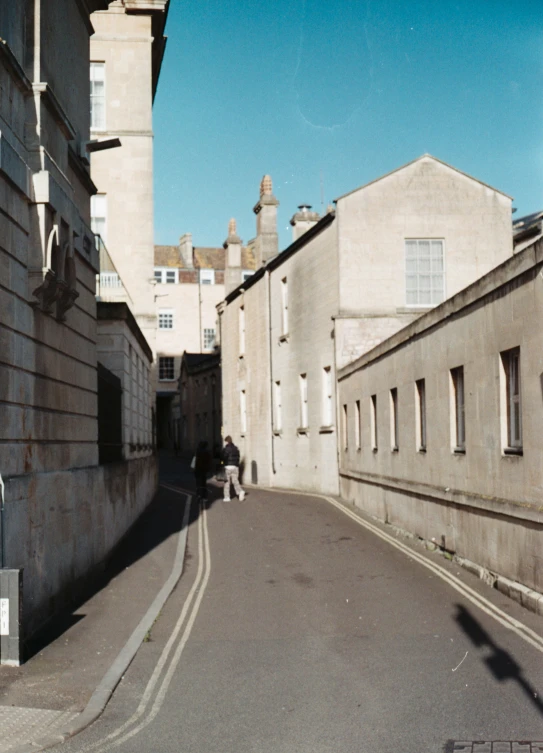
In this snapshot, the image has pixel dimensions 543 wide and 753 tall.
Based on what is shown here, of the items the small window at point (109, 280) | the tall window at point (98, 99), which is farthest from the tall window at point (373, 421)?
the tall window at point (98, 99)

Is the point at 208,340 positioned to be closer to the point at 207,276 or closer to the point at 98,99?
the point at 207,276

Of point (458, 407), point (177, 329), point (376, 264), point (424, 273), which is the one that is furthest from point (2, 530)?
point (177, 329)

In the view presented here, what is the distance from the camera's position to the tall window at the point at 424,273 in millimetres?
30375

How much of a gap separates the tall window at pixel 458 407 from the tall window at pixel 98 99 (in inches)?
878

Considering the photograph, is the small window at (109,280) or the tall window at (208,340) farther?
the tall window at (208,340)

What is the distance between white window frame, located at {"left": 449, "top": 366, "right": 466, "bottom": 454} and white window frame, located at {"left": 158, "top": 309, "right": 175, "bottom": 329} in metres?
59.9

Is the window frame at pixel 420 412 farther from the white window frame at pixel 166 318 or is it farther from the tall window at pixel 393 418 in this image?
the white window frame at pixel 166 318

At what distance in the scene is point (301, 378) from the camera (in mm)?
34000

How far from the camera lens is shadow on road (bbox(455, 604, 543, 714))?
825 cm

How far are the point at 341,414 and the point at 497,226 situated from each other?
793 cm

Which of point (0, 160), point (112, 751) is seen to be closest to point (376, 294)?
point (0, 160)

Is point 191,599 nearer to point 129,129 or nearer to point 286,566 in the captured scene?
point 286,566

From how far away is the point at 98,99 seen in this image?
3497 centimetres

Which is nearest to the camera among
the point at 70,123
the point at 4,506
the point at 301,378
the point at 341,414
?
the point at 4,506
